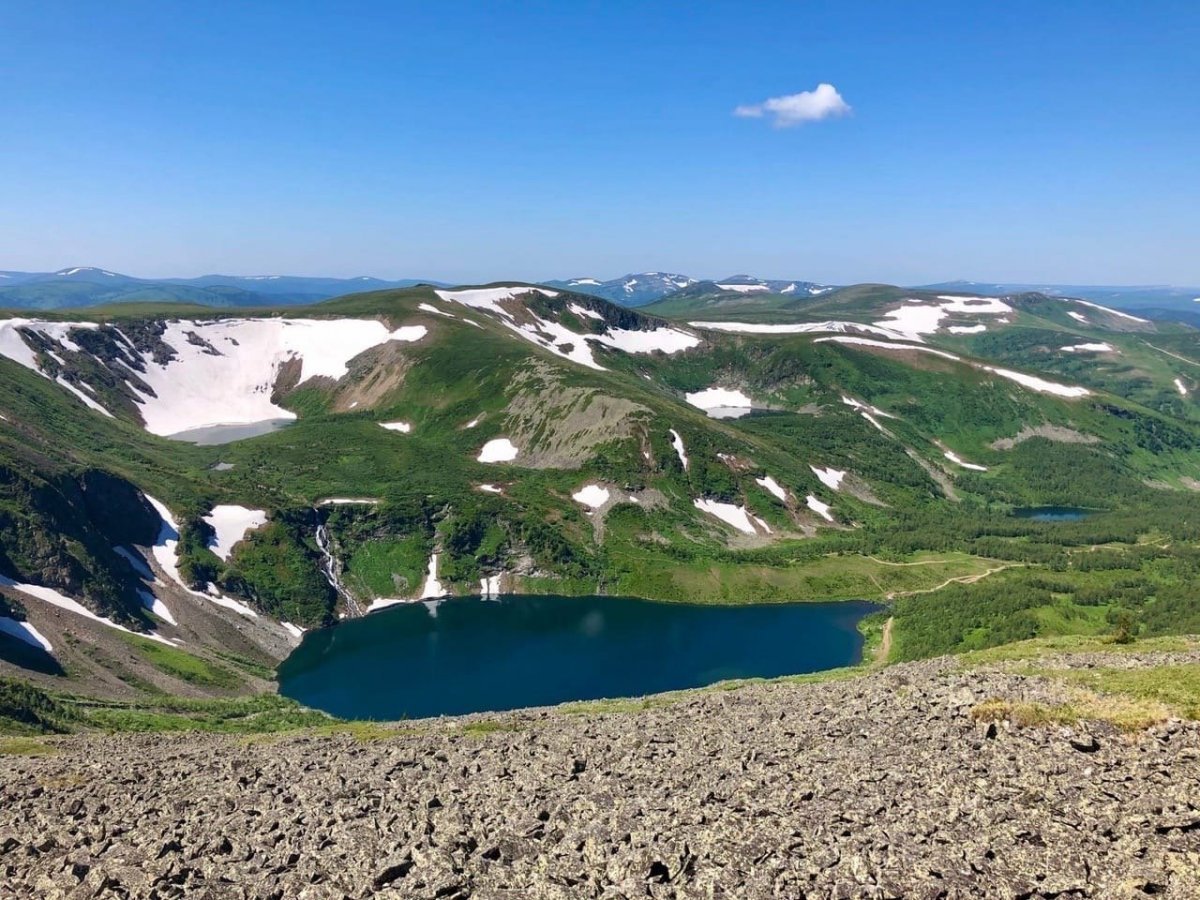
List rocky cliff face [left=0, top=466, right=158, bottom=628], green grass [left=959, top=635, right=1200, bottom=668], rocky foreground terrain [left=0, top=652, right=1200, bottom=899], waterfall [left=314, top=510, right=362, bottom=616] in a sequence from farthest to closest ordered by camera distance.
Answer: waterfall [left=314, top=510, right=362, bottom=616]
rocky cliff face [left=0, top=466, right=158, bottom=628]
green grass [left=959, top=635, right=1200, bottom=668]
rocky foreground terrain [left=0, top=652, right=1200, bottom=899]

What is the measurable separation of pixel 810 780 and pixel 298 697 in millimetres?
77616

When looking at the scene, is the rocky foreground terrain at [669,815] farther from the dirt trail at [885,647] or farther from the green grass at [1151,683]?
the dirt trail at [885,647]

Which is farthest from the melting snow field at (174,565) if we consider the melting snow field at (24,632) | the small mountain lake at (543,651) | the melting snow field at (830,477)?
the melting snow field at (830,477)

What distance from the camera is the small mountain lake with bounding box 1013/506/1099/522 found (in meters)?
187

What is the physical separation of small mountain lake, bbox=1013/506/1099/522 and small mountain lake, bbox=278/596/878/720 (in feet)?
305

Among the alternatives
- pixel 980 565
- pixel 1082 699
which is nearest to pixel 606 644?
pixel 980 565

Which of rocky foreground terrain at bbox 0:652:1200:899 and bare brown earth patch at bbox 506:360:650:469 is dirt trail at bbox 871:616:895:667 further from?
bare brown earth patch at bbox 506:360:650:469

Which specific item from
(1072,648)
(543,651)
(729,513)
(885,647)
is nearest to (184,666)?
(543,651)

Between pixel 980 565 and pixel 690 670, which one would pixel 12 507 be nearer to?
pixel 690 670

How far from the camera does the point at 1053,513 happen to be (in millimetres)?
194500

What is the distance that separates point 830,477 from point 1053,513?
206 feet

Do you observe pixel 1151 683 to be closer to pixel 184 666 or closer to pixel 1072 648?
pixel 1072 648

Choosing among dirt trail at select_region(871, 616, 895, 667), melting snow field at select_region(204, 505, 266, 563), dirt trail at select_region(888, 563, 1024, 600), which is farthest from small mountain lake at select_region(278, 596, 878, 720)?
melting snow field at select_region(204, 505, 266, 563)

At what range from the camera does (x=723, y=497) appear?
160 m
